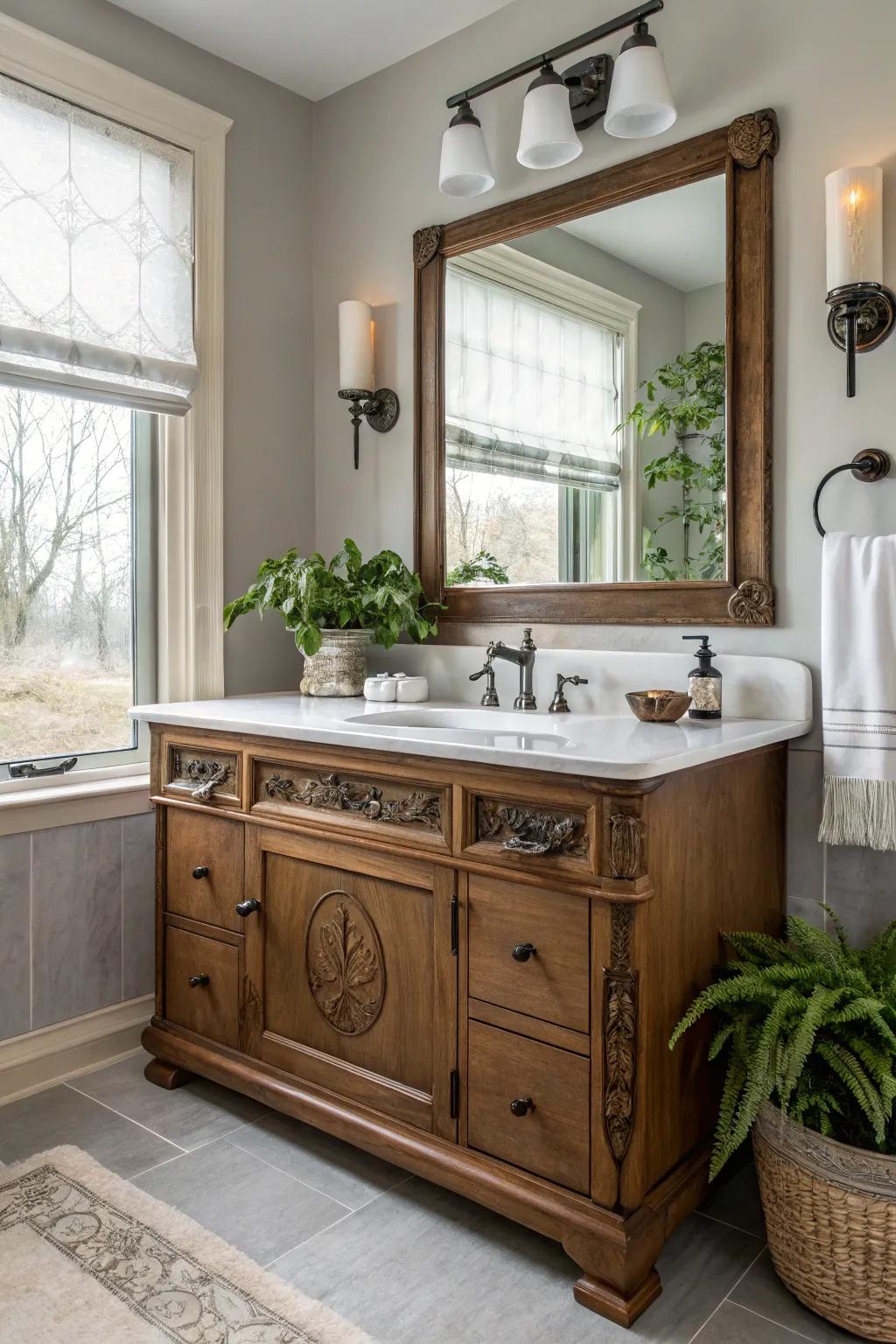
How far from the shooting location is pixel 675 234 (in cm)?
196

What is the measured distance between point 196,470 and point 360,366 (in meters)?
0.51

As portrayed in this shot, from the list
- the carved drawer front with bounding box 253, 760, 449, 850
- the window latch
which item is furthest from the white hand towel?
the window latch

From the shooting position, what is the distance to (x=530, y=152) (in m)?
2.05

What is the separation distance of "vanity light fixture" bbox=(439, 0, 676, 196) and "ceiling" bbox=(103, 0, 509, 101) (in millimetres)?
243

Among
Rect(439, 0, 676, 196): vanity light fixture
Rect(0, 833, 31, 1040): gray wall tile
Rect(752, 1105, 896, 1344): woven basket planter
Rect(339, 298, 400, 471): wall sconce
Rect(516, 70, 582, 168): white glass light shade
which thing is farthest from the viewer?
Rect(339, 298, 400, 471): wall sconce

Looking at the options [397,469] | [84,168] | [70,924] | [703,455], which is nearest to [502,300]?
[397,469]

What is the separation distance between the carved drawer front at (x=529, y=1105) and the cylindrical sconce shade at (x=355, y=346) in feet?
5.50

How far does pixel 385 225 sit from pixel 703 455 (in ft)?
3.95

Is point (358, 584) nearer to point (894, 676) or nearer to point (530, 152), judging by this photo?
point (530, 152)

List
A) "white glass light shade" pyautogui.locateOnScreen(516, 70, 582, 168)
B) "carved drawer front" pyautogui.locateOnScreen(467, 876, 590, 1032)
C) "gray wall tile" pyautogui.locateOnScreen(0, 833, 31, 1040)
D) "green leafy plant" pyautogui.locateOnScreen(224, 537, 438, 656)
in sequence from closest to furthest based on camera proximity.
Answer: "carved drawer front" pyautogui.locateOnScreen(467, 876, 590, 1032)
"white glass light shade" pyautogui.locateOnScreen(516, 70, 582, 168)
"gray wall tile" pyautogui.locateOnScreen(0, 833, 31, 1040)
"green leafy plant" pyautogui.locateOnScreen(224, 537, 438, 656)

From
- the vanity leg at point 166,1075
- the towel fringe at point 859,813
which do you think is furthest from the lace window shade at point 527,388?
the vanity leg at point 166,1075

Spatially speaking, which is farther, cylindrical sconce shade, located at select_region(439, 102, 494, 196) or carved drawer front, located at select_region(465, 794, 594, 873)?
cylindrical sconce shade, located at select_region(439, 102, 494, 196)

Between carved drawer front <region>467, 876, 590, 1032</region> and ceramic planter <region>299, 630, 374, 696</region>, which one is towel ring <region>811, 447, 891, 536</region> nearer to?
carved drawer front <region>467, 876, 590, 1032</region>

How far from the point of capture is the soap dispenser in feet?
5.98
